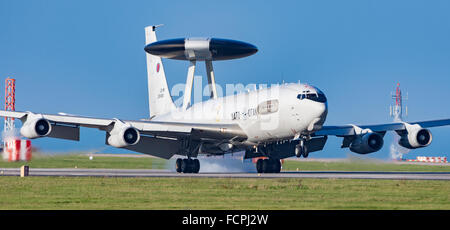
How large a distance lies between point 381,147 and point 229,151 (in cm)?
1066

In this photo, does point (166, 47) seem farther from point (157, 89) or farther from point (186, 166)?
point (186, 166)

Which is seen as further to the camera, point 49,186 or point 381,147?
point 381,147

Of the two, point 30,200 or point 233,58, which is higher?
point 233,58

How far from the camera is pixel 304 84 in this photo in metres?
46.1

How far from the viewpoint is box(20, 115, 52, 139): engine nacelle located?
45.6 meters

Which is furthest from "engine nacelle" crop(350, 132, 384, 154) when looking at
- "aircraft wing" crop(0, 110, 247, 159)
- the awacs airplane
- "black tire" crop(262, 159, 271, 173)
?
"aircraft wing" crop(0, 110, 247, 159)

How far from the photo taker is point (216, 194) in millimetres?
30016

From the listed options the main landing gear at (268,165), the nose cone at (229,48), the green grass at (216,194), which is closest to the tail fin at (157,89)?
the nose cone at (229,48)

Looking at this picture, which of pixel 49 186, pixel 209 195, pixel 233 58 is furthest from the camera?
pixel 233 58

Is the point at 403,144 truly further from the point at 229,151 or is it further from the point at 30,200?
the point at 30,200

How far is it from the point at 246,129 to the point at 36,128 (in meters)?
13.6

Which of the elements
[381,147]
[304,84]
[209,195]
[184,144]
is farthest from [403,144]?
[209,195]

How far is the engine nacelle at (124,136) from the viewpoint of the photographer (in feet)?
151

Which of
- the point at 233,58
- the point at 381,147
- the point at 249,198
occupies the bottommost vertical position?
the point at 249,198
